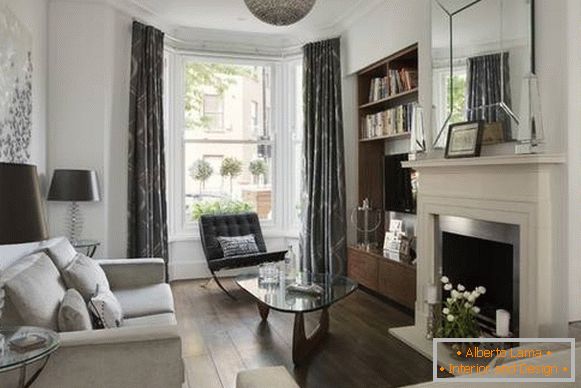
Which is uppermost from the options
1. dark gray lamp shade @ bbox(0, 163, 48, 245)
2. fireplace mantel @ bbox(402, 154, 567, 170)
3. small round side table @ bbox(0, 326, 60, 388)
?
fireplace mantel @ bbox(402, 154, 567, 170)

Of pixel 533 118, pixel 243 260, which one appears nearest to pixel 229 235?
pixel 243 260

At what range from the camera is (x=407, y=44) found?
418 cm

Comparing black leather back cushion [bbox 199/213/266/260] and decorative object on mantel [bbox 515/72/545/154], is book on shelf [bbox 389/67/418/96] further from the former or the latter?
black leather back cushion [bbox 199/213/266/260]

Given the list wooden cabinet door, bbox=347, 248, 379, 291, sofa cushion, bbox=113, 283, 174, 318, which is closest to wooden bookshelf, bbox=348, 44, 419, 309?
wooden cabinet door, bbox=347, 248, 379, 291

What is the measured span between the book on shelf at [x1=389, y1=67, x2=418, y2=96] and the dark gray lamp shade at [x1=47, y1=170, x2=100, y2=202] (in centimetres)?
310

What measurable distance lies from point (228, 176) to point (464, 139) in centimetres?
335

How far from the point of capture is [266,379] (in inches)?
54.9

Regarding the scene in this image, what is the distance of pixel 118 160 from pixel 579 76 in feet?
13.7

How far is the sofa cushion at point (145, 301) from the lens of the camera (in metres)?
3.02

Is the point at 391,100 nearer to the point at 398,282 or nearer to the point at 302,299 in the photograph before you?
the point at 398,282

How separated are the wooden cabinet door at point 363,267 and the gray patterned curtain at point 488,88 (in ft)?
6.37

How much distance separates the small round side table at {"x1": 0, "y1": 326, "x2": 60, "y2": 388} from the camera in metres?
1.59

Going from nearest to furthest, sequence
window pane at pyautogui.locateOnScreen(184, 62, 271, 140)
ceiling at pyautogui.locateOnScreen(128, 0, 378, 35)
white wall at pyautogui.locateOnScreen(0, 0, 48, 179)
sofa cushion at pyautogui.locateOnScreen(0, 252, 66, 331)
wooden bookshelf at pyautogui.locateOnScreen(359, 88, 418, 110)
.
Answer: sofa cushion at pyautogui.locateOnScreen(0, 252, 66, 331) → white wall at pyautogui.locateOnScreen(0, 0, 48, 179) → wooden bookshelf at pyautogui.locateOnScreen(359, 88, 418, 110) → ceiling at pyautogui.locateOnScreen(128, 0, 378, 35) → window pane at pyautogui.locateOnScreen(184, 62, 271, 140)

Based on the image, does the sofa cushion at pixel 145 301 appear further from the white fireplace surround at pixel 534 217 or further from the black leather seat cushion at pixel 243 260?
the white fireplace surround at pixel 534 217
